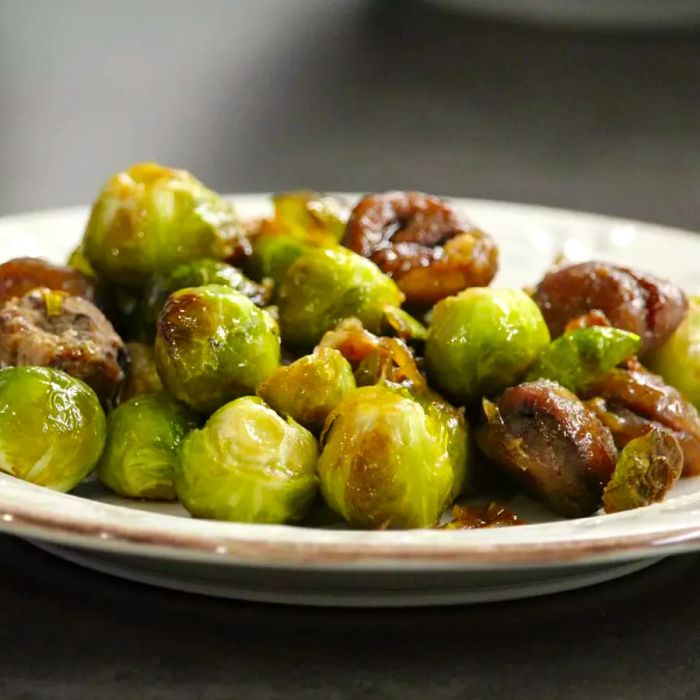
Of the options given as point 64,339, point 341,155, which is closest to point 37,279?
point 64,339

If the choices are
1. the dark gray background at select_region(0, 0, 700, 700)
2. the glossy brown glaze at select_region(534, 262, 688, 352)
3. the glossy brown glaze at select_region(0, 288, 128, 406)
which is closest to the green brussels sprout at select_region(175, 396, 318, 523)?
the dark gray background at select_region(0, 0, 700, 700)

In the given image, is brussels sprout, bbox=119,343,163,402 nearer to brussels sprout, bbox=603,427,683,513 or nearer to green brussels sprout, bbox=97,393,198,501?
green brussels sprout, bbox=97,393,198,501

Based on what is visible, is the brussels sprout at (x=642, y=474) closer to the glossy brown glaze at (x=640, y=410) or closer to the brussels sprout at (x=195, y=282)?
the glossy brown glaze at (x=640, y=410)

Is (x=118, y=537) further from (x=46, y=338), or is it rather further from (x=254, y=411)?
(x=46, y=338)

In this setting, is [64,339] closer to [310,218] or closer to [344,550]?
[310,218]

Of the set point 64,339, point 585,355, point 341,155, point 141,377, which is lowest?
point 341,155

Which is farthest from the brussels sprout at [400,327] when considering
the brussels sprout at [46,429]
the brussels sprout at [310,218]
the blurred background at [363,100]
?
the blurred background at [363,100]
